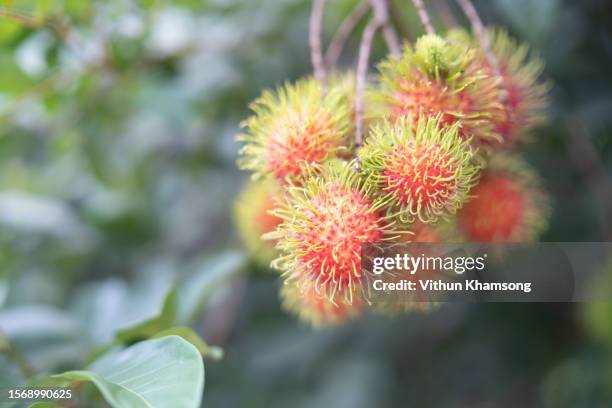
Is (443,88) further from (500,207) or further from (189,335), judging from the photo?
(189,335)

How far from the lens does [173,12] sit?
1868 mm

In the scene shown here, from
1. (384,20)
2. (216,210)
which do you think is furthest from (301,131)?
(216,210)

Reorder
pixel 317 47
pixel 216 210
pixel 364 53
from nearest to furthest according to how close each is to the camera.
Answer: pixel 364 53
pixel 317 47
pixel 216 210

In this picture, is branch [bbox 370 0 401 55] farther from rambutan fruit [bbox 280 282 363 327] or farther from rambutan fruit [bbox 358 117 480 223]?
Result: rambutan fruit [bbox 280 282 363 327]

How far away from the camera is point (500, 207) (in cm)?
103

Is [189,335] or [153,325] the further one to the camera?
[153,325]

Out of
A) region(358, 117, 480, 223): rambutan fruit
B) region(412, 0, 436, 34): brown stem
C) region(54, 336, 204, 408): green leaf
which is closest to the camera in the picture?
region(54, 336, 204, 408): green leaf

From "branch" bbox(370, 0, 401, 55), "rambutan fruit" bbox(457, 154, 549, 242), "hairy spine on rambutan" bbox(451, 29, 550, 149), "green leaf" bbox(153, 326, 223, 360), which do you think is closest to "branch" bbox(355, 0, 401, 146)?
"branch" bbox(370, 0, 401, 55)

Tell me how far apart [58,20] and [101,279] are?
92 cm

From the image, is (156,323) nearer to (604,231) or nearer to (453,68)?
(453,68)

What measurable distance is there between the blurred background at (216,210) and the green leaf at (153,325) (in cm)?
21

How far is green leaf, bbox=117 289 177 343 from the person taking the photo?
103 cm

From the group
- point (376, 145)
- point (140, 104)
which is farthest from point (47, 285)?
point (376, 145)

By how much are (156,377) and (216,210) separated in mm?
1429
